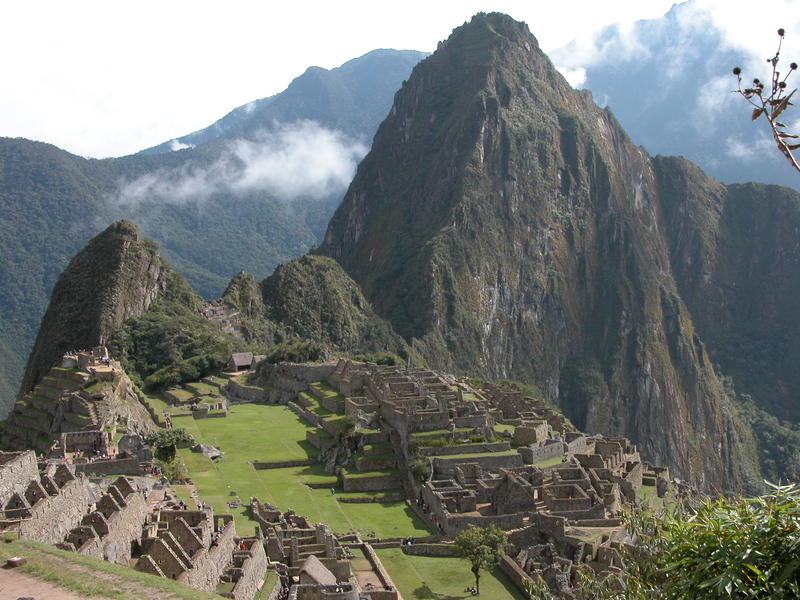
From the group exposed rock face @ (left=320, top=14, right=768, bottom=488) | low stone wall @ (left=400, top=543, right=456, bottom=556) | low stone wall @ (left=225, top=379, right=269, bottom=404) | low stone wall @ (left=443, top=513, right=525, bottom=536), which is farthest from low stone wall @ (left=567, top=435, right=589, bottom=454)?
exposed rock face @ (left=320, top=14, right=768, bottom=488)

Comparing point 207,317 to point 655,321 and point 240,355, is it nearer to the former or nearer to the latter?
point 240,355

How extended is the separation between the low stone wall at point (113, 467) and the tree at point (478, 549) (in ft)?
42.4

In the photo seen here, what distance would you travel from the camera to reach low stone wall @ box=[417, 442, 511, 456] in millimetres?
45812

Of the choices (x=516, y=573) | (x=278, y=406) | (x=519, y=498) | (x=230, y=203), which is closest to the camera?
(x=516, y=573)

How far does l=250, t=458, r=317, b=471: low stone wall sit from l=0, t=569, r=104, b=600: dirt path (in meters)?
28.4

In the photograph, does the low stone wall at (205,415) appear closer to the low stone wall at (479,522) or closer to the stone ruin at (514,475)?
the stone ruin at (514,475)

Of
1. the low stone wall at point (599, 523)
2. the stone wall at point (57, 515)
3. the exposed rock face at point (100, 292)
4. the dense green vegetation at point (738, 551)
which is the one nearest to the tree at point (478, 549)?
the low stone wall at point (599, 523)

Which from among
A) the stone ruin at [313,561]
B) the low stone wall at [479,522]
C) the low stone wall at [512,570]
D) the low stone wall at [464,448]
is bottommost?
the low stone wall at [512,570]

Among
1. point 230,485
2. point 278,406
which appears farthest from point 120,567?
point 278,406

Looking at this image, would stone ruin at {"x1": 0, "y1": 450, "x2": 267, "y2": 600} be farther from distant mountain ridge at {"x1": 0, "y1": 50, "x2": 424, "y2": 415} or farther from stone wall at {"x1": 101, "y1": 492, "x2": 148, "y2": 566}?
distant mountain ridge at {"x1": 0, "y1": 50, "x2": 424, "y2": 415}

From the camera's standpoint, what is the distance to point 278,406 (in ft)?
217

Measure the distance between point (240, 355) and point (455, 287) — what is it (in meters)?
72.4

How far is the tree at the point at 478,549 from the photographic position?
33.6 meters

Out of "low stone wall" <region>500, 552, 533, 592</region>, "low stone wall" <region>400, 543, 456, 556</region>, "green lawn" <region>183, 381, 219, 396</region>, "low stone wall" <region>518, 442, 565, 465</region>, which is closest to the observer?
"low stone wall" <region>500, 552, 533, 592</region>
